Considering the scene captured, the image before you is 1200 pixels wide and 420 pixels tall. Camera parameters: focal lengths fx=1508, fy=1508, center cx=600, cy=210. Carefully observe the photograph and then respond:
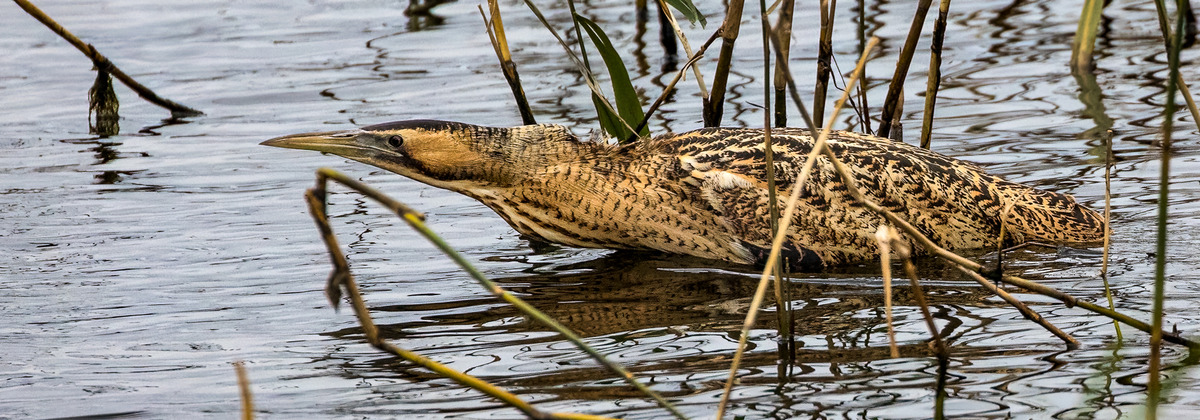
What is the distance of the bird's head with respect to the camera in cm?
507

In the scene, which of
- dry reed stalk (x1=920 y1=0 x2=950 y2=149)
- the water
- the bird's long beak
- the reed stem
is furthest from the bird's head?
dry reed stalk (x1=920 y1=0 x2=950 y2=149)

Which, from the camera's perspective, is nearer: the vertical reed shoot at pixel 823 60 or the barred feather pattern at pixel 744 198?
the barred feather pattern at pixel 744 198

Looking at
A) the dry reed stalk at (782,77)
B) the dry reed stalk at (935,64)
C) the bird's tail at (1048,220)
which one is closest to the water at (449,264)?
the bird's tail at (1048,220)

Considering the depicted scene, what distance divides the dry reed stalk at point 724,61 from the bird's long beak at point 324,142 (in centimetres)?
126

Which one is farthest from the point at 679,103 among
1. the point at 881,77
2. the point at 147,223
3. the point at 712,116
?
the point at 147,223

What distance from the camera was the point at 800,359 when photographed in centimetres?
A: 389

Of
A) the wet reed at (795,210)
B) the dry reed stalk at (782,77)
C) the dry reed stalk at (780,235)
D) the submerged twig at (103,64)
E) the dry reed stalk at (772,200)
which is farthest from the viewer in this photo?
the submerged twig at (103,64)

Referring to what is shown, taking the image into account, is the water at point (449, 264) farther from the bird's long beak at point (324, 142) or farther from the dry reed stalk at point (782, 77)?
the bird's long beak at point (324, 142)

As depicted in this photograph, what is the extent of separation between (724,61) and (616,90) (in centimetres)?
58

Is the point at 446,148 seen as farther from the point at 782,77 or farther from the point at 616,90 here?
the point at 782,77

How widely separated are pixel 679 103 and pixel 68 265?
348 cm

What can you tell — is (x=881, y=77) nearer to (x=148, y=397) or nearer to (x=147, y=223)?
(x=147, y=223)

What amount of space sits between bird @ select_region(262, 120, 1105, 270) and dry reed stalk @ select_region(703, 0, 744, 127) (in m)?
0.24

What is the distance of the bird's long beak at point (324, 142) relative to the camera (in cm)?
493
